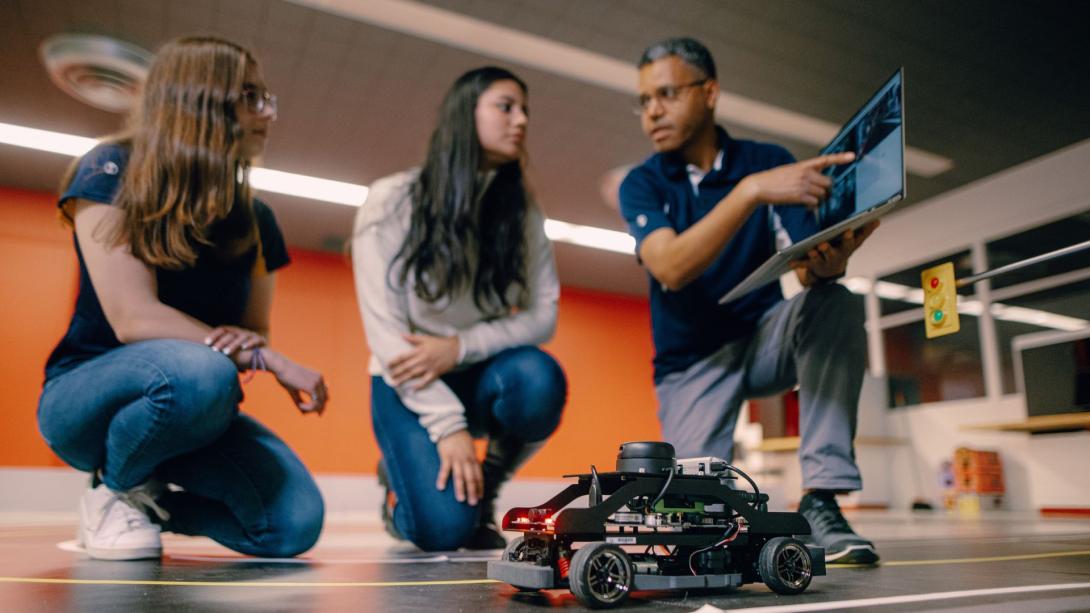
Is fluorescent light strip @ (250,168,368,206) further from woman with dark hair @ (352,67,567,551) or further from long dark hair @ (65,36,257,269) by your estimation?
long dark hair @ (65,36,257,269)

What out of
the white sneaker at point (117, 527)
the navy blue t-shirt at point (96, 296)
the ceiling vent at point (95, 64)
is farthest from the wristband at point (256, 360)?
the ceiling vent at point (95, 64)

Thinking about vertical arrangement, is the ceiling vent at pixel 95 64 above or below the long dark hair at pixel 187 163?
above

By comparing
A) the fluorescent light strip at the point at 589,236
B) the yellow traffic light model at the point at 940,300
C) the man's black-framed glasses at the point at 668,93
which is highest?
the fluorescent light strip at the point at 589,236

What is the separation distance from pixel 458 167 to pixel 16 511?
5.55m

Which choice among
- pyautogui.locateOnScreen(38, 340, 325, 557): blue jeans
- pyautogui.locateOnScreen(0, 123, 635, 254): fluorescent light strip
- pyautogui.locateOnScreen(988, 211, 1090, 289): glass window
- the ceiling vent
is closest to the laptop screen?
pyautogui.locateOnScreen(988, 211, 1090, 289): glass window

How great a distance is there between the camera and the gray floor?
2.60 feet

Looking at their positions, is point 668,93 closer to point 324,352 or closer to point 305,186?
point 305,186

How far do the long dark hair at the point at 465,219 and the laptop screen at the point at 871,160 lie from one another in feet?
2.68

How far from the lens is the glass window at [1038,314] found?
1862 mm

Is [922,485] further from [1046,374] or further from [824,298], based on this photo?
[824,298]

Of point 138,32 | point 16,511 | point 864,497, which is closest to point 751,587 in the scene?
point 138,32

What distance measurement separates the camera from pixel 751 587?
95cm

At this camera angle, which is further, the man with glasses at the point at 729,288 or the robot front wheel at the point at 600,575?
the man with glasses at the point at 729,288

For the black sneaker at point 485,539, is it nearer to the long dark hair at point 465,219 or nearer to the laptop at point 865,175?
the long dark hair at point 465,219
